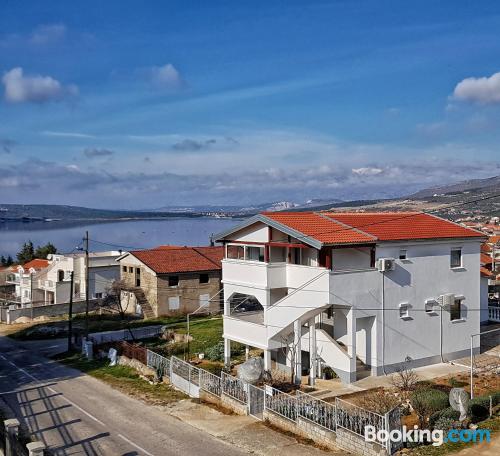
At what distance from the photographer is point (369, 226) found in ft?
79.6

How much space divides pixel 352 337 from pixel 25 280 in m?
43.5

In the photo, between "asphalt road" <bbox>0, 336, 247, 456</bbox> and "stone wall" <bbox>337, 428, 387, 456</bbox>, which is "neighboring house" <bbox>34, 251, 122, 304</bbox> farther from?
"stone wall" <bbox>337, 428, 387, 456</bbox>

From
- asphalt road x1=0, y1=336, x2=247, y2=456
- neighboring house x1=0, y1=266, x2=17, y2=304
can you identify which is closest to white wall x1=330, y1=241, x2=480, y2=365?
asphalt road x1=0, y1=336, x2=247, y2=456

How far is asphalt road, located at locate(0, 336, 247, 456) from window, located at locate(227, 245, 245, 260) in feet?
25.0

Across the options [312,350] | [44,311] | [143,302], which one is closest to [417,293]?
[312,350]

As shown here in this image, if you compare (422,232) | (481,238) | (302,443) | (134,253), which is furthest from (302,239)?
(134,253)

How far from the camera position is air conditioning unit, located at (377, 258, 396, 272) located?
73.7ft

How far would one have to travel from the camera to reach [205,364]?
26656 millimetres

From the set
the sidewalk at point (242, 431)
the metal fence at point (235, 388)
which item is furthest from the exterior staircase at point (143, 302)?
the metal fence at point (235, 388)

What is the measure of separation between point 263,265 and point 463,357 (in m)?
9.84

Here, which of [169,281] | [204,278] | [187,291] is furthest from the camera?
[204,278]

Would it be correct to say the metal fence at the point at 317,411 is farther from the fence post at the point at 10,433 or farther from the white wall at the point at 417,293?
the fence post at the point at 10,433

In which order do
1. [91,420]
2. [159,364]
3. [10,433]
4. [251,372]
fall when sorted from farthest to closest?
[159,364], [251,372], [91,420], [10,433]

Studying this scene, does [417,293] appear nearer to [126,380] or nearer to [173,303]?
[126,380]
